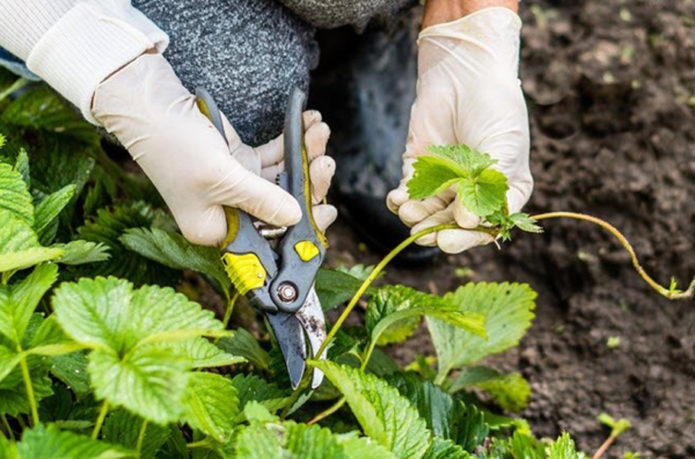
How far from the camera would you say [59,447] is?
0.73m

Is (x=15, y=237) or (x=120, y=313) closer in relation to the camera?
(x=120, y=313)

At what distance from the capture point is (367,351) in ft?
3.60

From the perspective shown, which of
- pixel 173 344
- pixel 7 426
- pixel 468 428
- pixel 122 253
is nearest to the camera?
pixel 173 344

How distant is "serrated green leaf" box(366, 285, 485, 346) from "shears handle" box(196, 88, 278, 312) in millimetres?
133

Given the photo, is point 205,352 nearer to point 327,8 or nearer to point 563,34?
point 327,8

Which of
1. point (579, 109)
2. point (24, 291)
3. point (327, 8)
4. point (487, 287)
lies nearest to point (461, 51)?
point (327, 8)

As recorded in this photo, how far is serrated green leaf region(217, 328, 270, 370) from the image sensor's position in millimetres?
1166

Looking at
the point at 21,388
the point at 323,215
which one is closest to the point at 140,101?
the point at 323,215

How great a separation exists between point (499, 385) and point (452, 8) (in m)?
0.64

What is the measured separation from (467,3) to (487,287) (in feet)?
1.56

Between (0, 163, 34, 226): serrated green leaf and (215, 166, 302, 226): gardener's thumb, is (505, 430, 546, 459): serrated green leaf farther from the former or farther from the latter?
(0, 163, 34, 226): serrated green leaf

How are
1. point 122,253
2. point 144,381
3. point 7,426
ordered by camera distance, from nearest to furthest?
point 144,381 < point 7,426 < point 122,253

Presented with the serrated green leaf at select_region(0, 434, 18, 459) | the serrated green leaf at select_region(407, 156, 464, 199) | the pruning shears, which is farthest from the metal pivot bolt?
the serrated green leaf at select_region(0, 434, 18, 459)

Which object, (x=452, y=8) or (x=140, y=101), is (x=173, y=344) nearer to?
(x=140, y=101)
